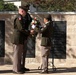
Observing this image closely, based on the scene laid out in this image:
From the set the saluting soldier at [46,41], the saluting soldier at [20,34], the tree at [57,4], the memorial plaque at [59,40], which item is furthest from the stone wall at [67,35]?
the tree at [57,4]

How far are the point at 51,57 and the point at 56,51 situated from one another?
27cm

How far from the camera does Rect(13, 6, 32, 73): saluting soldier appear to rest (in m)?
9.72

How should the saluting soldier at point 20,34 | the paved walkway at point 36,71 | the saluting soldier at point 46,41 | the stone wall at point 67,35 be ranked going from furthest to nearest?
1. the stone wall at point 67,35
2. the paved walkway at point 36,71
3. the saluting soldier at point 46,41
4. the saluting soldier at point 20,34

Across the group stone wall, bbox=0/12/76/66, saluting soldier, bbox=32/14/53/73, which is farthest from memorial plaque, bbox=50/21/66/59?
saluting soldier, bbox=32/14/53/73

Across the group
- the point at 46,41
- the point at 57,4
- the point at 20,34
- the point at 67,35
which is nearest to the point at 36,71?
the point at 46,41

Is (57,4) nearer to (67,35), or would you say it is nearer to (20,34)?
(67,35)

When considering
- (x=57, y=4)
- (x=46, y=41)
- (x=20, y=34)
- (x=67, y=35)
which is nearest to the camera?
(x=20, y=34)

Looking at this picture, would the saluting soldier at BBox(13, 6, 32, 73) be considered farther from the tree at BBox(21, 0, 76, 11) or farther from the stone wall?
the tree at BBox(21, 0, 76, 11)

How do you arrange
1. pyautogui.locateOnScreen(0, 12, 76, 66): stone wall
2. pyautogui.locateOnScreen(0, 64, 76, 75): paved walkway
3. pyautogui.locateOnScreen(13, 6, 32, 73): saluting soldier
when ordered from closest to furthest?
pyautogui.locateOnScreen(13, 6, 32, 73): saluting soldier, pyautogui.locateOnScreen(0, 64, 76, 75): paved walkway, pyautogui.locateOnScreen(0, 12, 76, 66): stone wall

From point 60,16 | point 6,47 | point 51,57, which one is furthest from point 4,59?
point 60,16

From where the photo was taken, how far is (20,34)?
9805 millimetres

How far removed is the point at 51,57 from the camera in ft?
40.2

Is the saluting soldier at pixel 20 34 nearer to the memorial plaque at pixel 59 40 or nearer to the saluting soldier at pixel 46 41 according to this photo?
the saluting soldier at pixel 46 41

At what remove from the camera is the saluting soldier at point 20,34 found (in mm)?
9719
